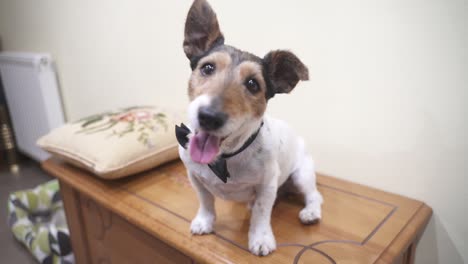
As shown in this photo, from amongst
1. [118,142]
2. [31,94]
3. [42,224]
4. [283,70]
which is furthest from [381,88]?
[31,94]

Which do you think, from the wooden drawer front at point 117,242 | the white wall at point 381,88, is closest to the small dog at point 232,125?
the wooden drawer front at point 117,242

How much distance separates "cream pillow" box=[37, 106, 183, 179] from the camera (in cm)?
108

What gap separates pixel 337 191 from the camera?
3.40 feet

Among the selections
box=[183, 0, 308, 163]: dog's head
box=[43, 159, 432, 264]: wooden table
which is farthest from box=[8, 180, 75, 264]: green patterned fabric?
box=[183, 0, 308, 163]: dog's head

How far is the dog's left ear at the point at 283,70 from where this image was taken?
639mm

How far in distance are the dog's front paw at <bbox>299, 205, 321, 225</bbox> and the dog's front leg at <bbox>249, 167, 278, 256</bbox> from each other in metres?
0.14

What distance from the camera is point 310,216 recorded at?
861 mm

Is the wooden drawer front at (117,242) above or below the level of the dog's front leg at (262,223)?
below

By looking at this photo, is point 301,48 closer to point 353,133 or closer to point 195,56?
point 353,133

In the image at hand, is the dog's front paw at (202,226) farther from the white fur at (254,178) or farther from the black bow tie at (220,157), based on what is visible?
the black bow tie at (220,157)

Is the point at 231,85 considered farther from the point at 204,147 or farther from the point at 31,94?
the point at 31,94

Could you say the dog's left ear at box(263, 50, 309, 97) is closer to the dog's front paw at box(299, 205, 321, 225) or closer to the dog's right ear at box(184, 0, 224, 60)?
the dog's right ear at box(184, 0, 224, 60)

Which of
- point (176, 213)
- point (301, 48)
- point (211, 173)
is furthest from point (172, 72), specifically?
point (211, 173)

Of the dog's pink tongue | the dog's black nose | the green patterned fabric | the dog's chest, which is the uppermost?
the dog's black nose
